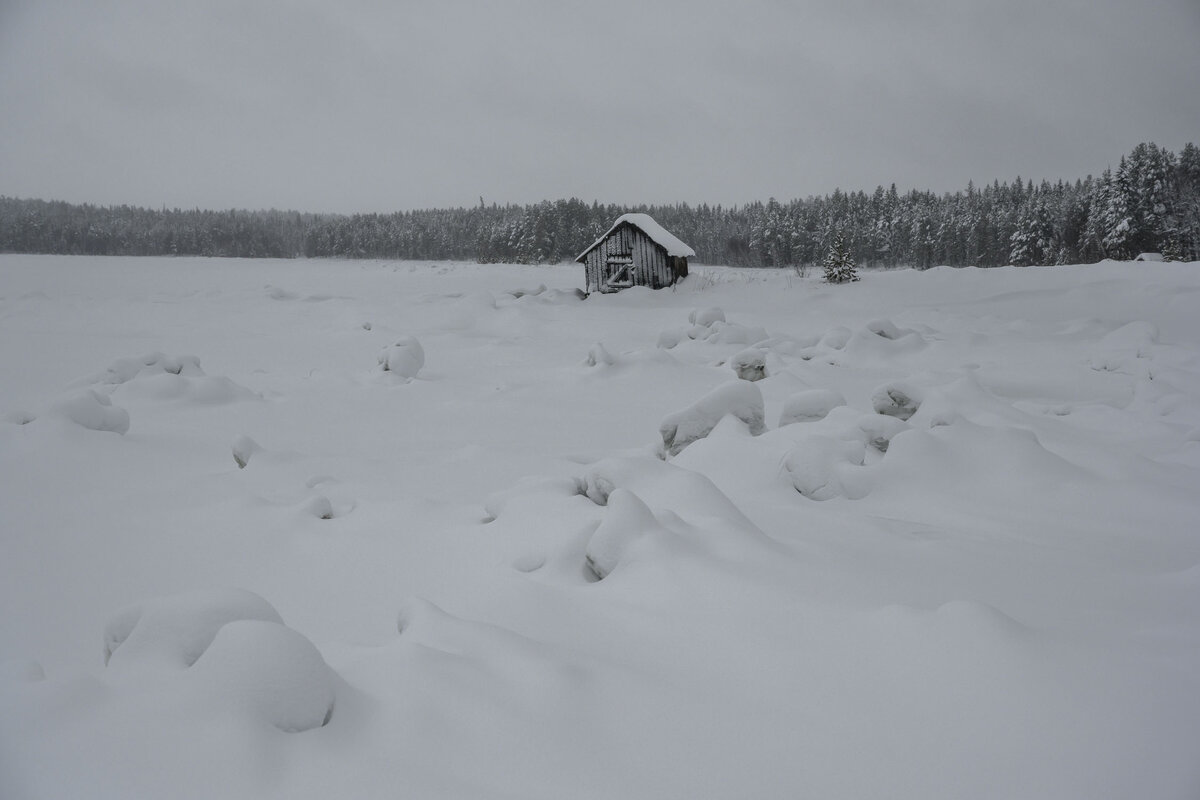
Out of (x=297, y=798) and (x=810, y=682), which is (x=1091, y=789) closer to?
(x=810, y=682)

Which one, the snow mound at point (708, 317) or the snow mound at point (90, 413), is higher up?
the snow mound at point (708, 317)

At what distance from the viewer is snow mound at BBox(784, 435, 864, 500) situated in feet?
13.2

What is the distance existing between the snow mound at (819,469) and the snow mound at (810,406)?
128 cm

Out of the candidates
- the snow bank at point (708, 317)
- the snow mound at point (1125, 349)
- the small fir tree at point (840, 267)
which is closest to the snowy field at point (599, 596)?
the snow mound at point (1125, 349)

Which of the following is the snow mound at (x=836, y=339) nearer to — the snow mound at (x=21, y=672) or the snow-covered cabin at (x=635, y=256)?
the snow mound at (x=21, y=672)

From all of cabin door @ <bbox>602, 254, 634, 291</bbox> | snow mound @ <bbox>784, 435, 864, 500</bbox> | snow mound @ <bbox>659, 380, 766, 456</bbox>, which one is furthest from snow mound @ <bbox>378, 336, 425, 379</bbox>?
cabin door @ <bbox>602, 254, 634, 291</bbox>

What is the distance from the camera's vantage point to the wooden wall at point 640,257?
80.2 ft

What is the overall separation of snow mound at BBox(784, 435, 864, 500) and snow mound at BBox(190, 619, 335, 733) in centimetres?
316

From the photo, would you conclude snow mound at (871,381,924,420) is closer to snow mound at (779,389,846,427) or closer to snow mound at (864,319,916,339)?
snow mound at (779,389,846,427)

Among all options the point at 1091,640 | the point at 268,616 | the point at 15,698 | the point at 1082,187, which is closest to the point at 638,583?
the point at 268,616

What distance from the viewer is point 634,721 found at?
176 cm

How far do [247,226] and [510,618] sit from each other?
3281 inches

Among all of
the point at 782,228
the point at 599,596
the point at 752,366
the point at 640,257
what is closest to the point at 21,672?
the point at 599,596

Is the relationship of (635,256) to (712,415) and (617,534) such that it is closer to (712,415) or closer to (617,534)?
(712,415)
